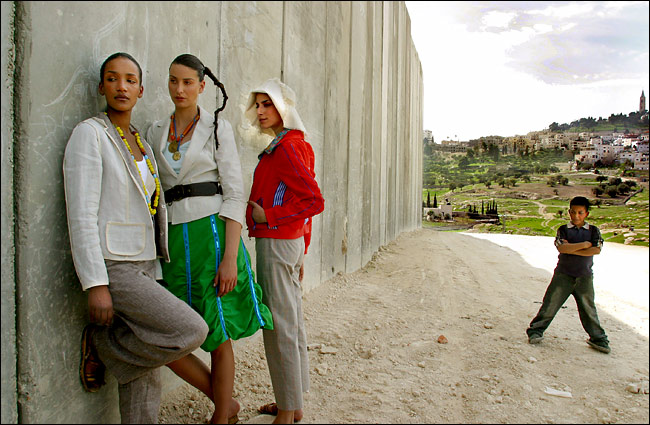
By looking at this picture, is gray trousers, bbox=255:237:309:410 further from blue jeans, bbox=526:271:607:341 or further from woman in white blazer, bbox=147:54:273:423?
blue jeans, bbox=526:271:607:341

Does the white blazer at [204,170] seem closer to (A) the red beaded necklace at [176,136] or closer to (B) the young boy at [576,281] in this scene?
(A) the red beaded necklace at [176,136]

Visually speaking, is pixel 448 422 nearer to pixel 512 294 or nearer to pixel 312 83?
pixel 512 294

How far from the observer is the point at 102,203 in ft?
4.93

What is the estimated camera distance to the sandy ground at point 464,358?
2211 millimetres

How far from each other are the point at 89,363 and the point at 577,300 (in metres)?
2.95

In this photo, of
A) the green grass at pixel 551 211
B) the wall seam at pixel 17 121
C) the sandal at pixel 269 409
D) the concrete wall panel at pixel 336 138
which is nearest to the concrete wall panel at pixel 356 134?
the concrete wall panel at pixel 336 138

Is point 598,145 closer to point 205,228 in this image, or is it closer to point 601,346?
point 601,346

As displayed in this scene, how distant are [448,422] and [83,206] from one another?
1933mm

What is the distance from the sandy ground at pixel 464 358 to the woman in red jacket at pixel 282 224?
29 centimetres

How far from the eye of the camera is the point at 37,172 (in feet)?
4.69

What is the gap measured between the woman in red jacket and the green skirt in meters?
0.22

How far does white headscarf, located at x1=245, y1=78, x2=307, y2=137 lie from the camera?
1962mm

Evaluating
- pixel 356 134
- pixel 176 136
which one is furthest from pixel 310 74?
pixel 176 136

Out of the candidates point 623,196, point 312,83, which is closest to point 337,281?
point 312,83
